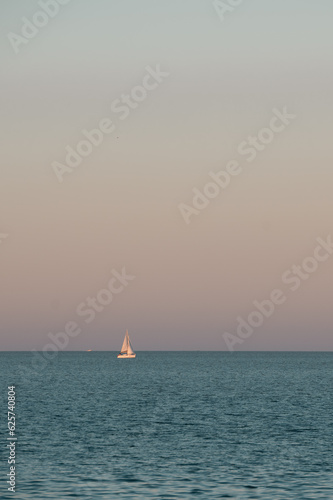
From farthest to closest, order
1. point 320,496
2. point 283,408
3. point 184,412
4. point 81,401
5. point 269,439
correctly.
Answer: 1. point 81,401
2. point 283,408
3. point 184,412
4. point 269,439
5. point 320,496

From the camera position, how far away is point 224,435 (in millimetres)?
81562

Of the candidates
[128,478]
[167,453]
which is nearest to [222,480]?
[128,478]

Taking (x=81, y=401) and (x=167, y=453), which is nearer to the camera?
(x=167, y=453)

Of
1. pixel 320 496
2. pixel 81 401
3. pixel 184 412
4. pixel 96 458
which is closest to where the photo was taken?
pixel 320 496

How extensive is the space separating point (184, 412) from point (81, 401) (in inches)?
1005

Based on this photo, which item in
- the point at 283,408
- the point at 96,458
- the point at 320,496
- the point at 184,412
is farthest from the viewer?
the point at 283,408

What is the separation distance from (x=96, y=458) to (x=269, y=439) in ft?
65.6

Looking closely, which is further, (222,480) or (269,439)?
(269,439)

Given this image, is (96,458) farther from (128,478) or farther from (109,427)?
(109,427)

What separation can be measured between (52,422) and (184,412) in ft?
66.8

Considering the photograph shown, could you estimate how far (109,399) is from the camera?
132375 millimetres

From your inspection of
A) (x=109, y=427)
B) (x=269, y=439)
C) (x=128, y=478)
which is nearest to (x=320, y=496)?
(x=128, y=478)

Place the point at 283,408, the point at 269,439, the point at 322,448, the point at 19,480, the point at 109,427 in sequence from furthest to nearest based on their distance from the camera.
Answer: the point at 283,408 < the point at 109,427 < the point at 269,439 < the point at 322,448 < the point at 19,480

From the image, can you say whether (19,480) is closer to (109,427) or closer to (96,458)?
(96,458)
